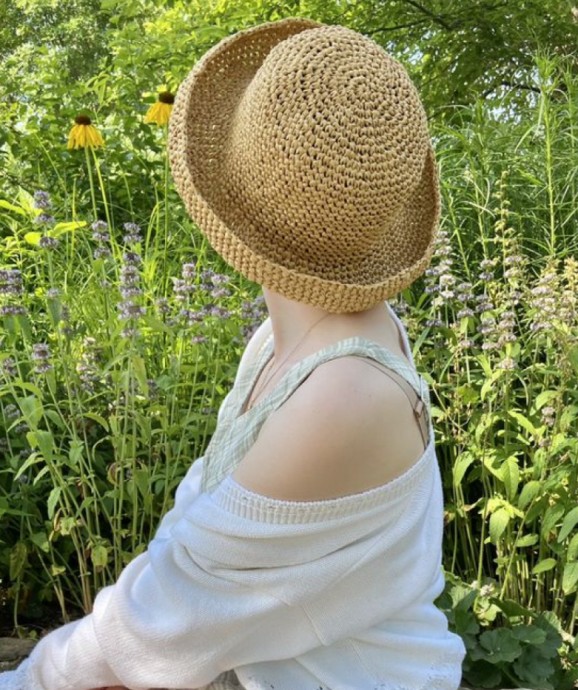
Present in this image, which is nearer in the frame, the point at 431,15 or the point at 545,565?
the point at 545,565

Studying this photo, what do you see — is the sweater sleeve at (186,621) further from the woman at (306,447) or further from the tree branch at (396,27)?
the tree branch at (396,27)

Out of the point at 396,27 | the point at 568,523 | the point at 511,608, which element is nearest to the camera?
the point at 568,523

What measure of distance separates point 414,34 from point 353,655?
5957 mm

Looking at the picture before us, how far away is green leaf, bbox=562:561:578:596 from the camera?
2.36 metres

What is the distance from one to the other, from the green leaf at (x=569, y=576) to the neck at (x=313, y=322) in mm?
1328

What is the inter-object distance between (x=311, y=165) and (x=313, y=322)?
0.80 feet

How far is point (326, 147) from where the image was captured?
3.65ft

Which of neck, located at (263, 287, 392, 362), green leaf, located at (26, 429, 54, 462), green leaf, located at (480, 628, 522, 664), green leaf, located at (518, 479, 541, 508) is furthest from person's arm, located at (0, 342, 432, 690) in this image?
green leaf, located at (518, 479, 541, 508)

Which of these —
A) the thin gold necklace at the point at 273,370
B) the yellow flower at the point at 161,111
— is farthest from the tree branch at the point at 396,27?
the thin gold necklace at the point at 273,370

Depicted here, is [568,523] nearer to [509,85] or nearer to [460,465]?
[460,465]

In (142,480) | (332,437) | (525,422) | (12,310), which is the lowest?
(525,422)

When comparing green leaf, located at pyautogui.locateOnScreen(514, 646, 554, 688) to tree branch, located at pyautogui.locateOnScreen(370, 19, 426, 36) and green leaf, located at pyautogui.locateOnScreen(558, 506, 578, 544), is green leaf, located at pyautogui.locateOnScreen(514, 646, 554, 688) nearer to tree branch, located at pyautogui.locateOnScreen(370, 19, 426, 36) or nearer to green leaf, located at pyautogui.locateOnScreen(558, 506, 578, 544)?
green leaf, located at pyautogui.locateOnScreen(558, 506, 578, 544)

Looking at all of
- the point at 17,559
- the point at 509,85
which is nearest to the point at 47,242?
the point at 17,559

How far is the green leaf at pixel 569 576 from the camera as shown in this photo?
2.36 metres
